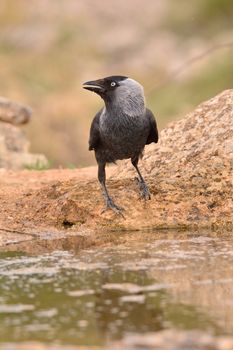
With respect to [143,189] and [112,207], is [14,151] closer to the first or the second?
[143,189]

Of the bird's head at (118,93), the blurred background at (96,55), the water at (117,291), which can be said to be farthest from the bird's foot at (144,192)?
the blurred background at (96,55)

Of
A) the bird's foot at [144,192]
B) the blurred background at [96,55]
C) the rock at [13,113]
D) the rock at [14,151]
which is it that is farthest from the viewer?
the blurred background at [96,55]

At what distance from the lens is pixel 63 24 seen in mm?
32000

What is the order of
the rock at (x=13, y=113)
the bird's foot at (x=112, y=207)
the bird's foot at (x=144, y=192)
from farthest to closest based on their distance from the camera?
the rock at (x=13, y=113)
the bird's foot at (x=144, y=192)
the bird's foot at (x=112, y=207)

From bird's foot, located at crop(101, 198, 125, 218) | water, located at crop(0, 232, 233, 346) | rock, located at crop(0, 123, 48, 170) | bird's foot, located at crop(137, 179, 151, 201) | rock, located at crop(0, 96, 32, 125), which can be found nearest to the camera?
water, located at crop(0, 232, 233, 346)

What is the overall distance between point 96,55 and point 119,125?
22.4 meters

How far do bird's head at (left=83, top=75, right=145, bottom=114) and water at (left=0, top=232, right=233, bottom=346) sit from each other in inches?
47.2

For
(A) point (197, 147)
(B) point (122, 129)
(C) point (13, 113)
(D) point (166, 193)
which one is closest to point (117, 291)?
(B) point (122, 129)

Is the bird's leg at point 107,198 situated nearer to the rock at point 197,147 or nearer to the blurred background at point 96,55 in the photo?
the rock at point 197,147

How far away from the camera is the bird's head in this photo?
8.28 meters

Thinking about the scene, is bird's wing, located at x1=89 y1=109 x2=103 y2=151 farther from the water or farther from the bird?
the water

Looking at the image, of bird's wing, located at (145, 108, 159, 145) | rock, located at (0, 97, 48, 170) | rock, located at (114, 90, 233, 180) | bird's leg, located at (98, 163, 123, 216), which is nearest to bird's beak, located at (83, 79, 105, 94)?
bird's wing, located at (145, 108, 159, 145)

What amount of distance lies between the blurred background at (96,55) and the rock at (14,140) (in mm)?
10169

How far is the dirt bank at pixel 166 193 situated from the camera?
8234mm
